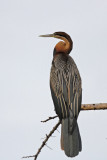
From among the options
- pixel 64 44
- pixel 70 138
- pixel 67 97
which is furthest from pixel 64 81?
pixel 64 44

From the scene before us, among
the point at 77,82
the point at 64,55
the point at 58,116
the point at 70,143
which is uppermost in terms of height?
the point at 64,55

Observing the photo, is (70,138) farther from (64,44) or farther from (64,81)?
(64,44)

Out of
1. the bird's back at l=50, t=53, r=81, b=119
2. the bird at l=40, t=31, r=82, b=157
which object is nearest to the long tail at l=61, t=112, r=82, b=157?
the bird at l=40, t=31, r=82, b=157

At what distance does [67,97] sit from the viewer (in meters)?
7.01

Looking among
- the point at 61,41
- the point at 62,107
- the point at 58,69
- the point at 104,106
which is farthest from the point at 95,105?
the point at 61,41

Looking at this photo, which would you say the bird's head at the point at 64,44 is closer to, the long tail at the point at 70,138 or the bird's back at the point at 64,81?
the bird's back at the point at 64,81

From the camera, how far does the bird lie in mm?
6750

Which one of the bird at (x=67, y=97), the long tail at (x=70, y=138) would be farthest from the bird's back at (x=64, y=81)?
the long tail at (x=70, y=138)

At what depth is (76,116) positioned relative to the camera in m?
6.94

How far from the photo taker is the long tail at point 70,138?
21.8ft

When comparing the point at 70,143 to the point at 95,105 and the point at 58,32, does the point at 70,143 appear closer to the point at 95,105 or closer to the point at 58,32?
the point at 95,105

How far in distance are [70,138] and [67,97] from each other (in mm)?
803

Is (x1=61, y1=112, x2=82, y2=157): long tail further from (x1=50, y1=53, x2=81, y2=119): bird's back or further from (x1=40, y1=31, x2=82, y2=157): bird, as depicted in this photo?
(x1=50, y1=53, x2=81, y2=119): bird's back

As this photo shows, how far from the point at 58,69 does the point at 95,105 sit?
1243 mm
